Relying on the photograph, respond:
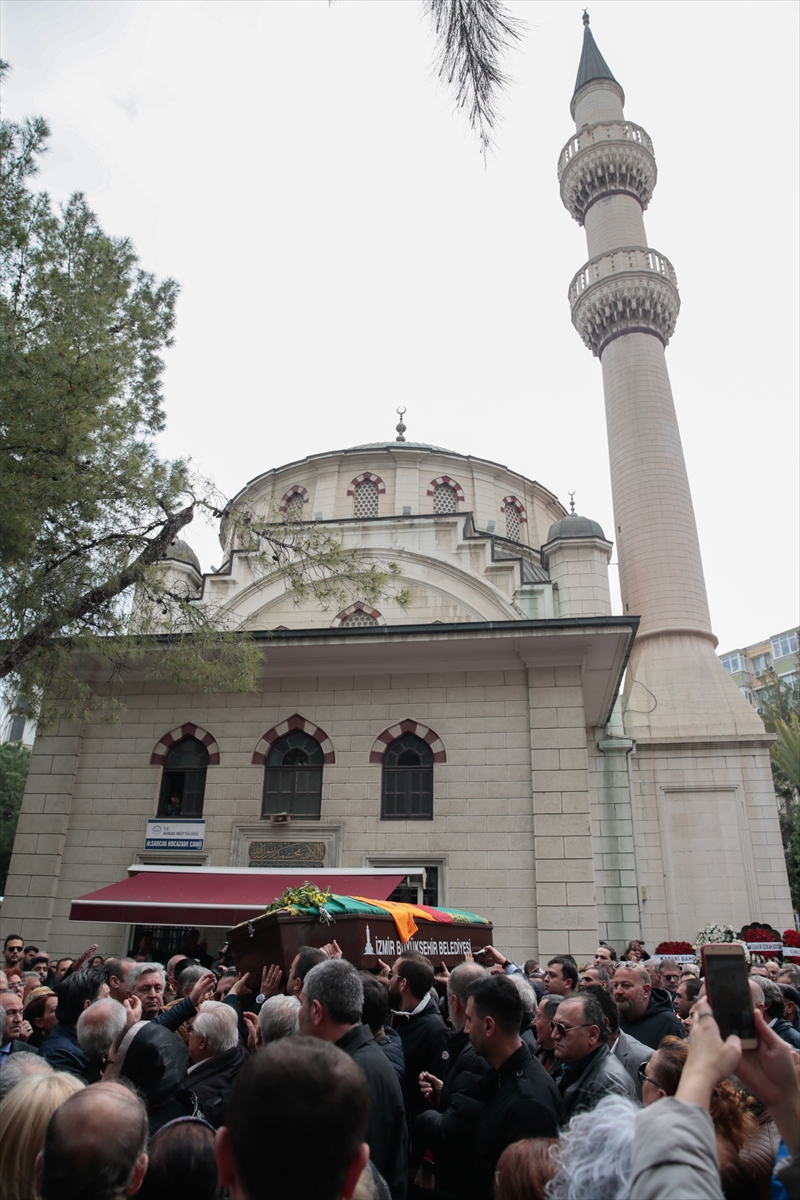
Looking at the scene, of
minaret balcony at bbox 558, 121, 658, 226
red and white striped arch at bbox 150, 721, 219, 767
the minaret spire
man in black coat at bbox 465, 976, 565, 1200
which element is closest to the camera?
man in black coat at bbox 465, 976, 565, 1200

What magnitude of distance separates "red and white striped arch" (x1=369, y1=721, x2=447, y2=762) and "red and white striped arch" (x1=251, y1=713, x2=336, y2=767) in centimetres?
74

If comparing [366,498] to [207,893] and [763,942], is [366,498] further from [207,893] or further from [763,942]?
[763,942]

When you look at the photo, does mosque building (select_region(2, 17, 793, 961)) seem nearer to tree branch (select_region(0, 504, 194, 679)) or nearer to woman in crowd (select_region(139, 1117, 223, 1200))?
tree branch (select_region(0, 504, 194, 679))

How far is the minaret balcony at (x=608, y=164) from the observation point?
29047 mm

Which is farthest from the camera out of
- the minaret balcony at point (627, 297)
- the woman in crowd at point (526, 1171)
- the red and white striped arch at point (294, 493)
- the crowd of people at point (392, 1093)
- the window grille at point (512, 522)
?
the minaret balcony at point (627, 297)

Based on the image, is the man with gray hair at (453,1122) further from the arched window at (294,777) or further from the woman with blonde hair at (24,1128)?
the arched window at (294,777)

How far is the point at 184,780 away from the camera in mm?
13625

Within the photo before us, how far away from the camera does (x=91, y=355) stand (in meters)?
10.2

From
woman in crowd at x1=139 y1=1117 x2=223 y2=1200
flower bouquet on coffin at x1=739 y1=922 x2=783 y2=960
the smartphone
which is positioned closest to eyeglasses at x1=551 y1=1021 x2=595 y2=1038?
woman in crowd at x1=139 y1=1117 x2=223 y2=1200

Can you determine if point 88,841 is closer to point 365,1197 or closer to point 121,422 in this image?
point 121,422

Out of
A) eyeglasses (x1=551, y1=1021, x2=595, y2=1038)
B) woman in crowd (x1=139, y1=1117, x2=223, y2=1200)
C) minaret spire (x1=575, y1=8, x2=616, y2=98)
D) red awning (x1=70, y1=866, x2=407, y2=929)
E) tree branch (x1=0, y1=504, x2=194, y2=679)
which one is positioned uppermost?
minaret spire (x1=575, y1=8, x2=616, y2=98)

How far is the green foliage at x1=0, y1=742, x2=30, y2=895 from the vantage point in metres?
35.4

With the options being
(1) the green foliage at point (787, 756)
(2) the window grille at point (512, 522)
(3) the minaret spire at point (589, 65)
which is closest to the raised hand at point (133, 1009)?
(2) the window grille at point (512, 522)

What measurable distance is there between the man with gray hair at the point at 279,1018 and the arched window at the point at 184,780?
9749mm
